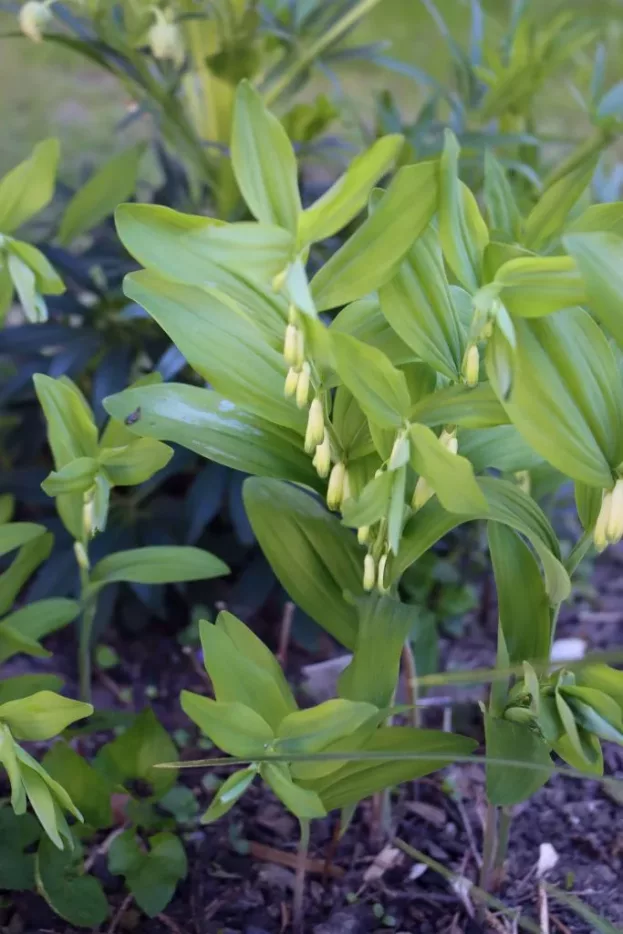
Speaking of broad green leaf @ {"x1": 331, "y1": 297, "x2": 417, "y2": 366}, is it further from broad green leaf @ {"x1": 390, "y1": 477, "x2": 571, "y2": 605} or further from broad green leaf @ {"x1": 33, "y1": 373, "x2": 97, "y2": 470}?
broad green leaf @ {"x1": 33, "y1": 373, "x2": 97, "y2": 470}

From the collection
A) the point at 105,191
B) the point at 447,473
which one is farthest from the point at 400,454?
the point at 105,191

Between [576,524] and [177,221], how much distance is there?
0.93 meters

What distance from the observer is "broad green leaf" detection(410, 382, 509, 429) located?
423 mm

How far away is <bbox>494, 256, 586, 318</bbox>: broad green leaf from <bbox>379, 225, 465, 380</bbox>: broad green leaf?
0.05m

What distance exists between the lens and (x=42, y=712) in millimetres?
503

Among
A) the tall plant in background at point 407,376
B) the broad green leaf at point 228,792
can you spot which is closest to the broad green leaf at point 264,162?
the tall plant in background at point 407,376

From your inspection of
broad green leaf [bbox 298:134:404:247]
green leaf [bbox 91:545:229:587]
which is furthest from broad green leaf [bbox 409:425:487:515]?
green leaf [bbox 91:545:229:587]

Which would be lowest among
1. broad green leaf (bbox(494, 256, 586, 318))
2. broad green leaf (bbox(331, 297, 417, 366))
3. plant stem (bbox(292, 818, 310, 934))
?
plant stem (bbox(292, 818, 310, 934))

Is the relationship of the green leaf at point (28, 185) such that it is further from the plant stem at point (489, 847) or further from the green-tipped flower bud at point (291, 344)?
the plant stem at point (489, 847)

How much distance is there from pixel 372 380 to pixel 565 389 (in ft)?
0.33

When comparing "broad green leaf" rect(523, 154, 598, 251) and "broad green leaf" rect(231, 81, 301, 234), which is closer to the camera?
"broad green leaf" rect(231, 81, 301, 234)

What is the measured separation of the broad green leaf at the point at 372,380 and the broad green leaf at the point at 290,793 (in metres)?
0.21

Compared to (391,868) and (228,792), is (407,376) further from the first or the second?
(391,868)

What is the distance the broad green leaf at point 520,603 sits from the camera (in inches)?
20.5
